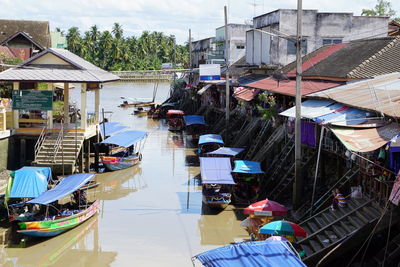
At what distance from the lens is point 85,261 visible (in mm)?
16156

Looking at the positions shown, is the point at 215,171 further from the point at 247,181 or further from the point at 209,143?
the point at 209,143

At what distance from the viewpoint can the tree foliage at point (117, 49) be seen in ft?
350

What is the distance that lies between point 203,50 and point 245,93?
3452 centimetres

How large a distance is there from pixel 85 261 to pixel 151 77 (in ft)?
293

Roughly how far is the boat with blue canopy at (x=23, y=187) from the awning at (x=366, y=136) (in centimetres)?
1007

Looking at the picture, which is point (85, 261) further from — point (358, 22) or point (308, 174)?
point (358, 22)

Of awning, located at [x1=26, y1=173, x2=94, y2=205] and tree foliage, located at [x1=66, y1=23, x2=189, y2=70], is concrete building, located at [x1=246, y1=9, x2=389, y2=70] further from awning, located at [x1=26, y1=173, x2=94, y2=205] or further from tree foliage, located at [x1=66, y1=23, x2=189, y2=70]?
tree foliage, located at [x1=66, y1=23, x2=189, y2=70]

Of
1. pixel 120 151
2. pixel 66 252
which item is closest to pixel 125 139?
pixel 120 151

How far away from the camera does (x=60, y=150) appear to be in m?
24.6

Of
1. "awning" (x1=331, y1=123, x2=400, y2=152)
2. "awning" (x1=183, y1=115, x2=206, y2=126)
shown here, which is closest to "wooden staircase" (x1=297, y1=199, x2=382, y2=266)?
"awning" (x1=331, y1=123, x2=400, y2=152)

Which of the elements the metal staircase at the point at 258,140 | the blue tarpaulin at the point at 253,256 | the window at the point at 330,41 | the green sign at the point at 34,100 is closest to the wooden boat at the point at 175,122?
the window at the point at 330,41

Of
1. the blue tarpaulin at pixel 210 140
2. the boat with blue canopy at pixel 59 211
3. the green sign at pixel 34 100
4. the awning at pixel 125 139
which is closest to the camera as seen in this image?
the boat with blue canopy at pixel 59 211

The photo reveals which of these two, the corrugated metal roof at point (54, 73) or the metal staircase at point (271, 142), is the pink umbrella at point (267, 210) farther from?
the corrugated metal roof at point (54, 73)

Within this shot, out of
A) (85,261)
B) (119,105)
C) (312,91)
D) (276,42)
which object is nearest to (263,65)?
(276,42)
